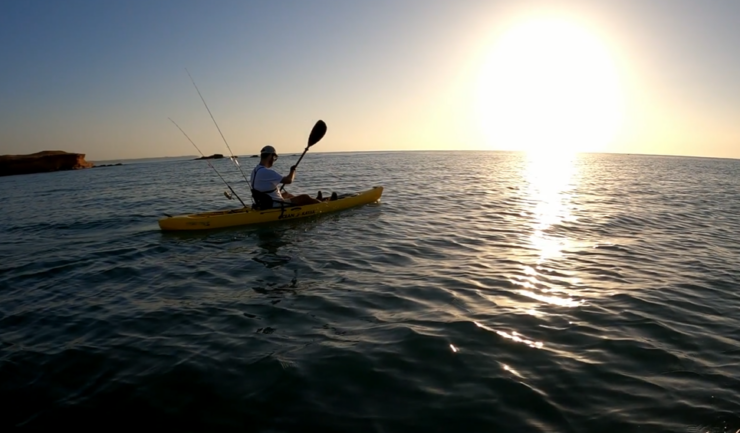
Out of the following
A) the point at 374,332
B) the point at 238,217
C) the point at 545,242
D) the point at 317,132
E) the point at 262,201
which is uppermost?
the point at 317,132

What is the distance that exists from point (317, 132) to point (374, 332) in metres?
→ 10.4

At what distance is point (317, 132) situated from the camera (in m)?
14.7

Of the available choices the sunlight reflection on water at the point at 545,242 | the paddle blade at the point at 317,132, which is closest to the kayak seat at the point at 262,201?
the paddle blade at the point at 317,132

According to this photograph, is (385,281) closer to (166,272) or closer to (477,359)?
(477,359)

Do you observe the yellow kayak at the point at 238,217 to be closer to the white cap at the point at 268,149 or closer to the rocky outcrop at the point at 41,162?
the white cap at the point at 268,149

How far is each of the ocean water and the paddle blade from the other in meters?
4.39

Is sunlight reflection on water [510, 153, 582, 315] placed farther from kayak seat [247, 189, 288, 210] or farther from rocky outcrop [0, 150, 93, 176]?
rocky outcrop [0, 150, 93, 176]

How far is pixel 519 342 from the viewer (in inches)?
203

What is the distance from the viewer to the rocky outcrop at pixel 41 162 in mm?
58000

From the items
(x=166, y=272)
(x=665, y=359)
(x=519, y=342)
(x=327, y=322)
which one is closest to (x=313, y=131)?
(x=166, y=272)

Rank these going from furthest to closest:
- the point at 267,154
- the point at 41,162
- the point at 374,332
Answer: the point at 41,162 → the point at 267,154 → the point at 374,332

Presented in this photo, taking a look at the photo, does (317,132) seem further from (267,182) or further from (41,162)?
(41,162)

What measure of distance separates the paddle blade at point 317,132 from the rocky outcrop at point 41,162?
63.4m

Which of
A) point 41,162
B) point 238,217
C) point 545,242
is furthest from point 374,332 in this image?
point 41,162
